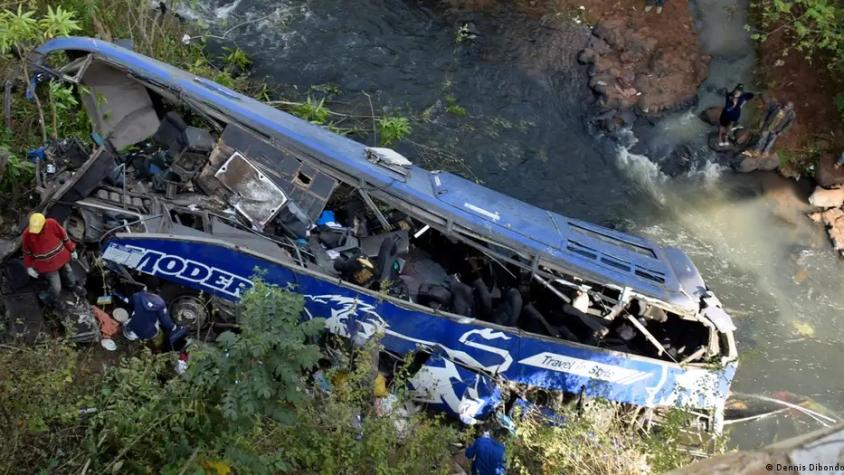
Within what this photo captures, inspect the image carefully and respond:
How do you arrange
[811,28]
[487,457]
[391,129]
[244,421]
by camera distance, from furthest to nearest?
[811,28] → [391,129] → [487,457] → [244,421]

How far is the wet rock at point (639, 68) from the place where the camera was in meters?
12.9

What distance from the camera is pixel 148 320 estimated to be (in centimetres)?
694

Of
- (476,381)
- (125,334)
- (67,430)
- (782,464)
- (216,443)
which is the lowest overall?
(125,334)

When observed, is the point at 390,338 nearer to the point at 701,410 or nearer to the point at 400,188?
the point at 400,188

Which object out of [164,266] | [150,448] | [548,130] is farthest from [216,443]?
[548,130]

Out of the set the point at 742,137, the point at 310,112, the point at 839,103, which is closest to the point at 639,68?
the point at 742,137

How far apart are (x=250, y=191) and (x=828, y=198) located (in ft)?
30.5

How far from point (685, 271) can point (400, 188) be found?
3217mm

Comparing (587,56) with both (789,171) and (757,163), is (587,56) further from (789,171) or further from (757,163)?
(789,171)

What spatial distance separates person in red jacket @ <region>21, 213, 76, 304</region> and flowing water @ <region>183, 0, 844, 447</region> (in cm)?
556

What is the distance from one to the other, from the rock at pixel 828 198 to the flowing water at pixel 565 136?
0.27m

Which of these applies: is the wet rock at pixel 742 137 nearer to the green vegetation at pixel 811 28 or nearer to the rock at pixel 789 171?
the rock at pixel 789 171

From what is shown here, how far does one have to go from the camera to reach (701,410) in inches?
303

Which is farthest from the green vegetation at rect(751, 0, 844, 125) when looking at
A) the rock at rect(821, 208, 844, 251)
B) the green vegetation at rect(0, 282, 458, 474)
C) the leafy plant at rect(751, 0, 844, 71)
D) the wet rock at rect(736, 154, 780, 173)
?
the green vegetation at rect(0, 282, 458, 474)
